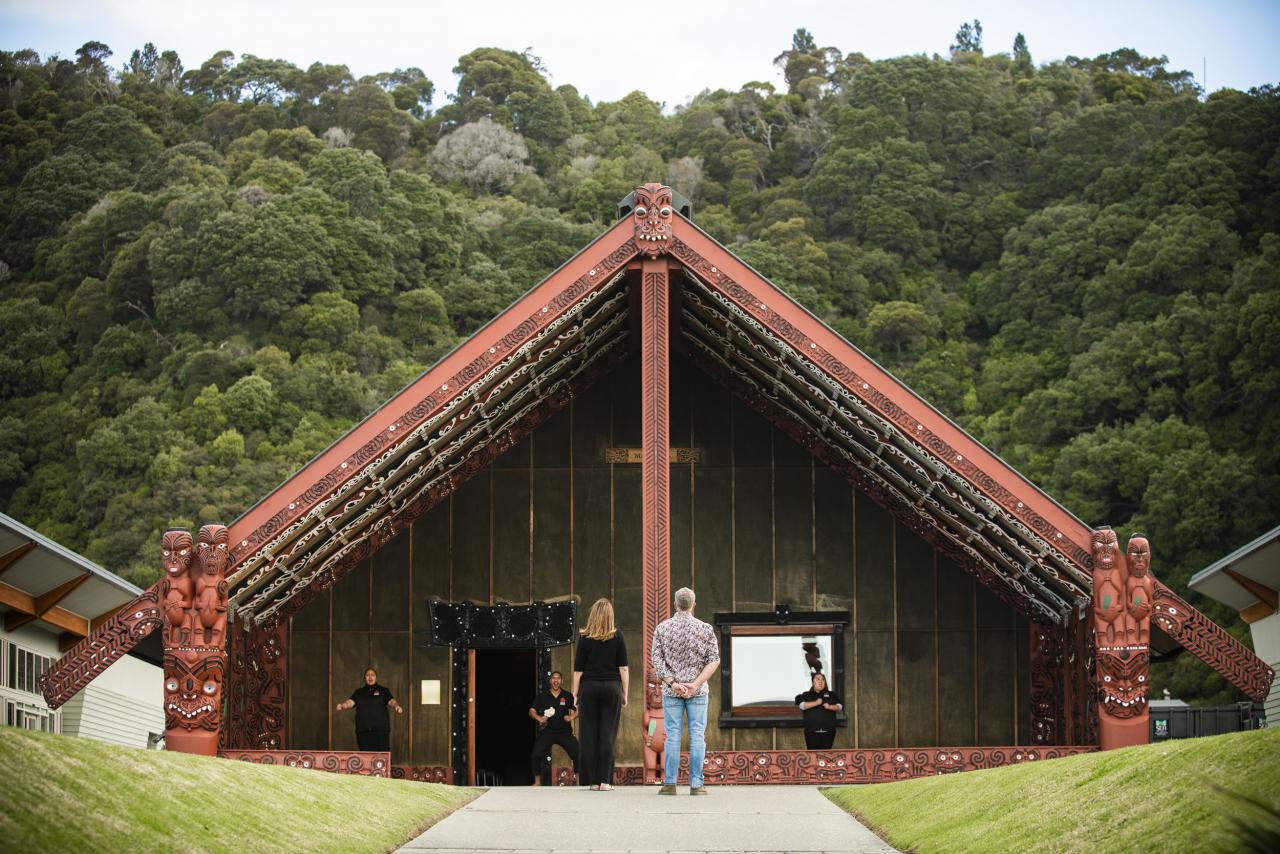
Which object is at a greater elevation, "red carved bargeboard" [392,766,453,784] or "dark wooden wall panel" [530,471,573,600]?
"dark wooden wall panel" [530,471,573,600]

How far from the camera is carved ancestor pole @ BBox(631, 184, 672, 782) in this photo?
17266 mm

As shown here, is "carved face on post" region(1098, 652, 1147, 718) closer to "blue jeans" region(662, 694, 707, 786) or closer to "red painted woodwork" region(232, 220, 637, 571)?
"blue jeans" region(662, 694, 707, 786)

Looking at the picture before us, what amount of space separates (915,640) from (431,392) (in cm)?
727

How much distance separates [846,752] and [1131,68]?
7430cm

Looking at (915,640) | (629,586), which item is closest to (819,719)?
(915,640)

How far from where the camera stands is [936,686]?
21828 millimetres

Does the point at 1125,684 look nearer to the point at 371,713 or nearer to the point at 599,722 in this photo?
the point at 599,722

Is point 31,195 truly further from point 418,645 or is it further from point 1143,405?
point 418,645

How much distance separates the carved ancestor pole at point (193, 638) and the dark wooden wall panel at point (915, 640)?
27.9 ft

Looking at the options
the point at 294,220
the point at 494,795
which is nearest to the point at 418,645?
the point at 494,795

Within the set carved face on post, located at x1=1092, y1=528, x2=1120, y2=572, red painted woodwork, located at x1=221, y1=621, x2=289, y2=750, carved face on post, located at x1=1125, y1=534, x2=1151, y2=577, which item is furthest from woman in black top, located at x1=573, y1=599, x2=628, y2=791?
red painted woodwork, located at x1=221, y1=621, x2=289, y2=750

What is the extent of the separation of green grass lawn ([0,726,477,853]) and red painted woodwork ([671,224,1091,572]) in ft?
23.3

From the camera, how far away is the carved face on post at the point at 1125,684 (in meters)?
17.1

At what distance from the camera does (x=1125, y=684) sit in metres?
17.2
